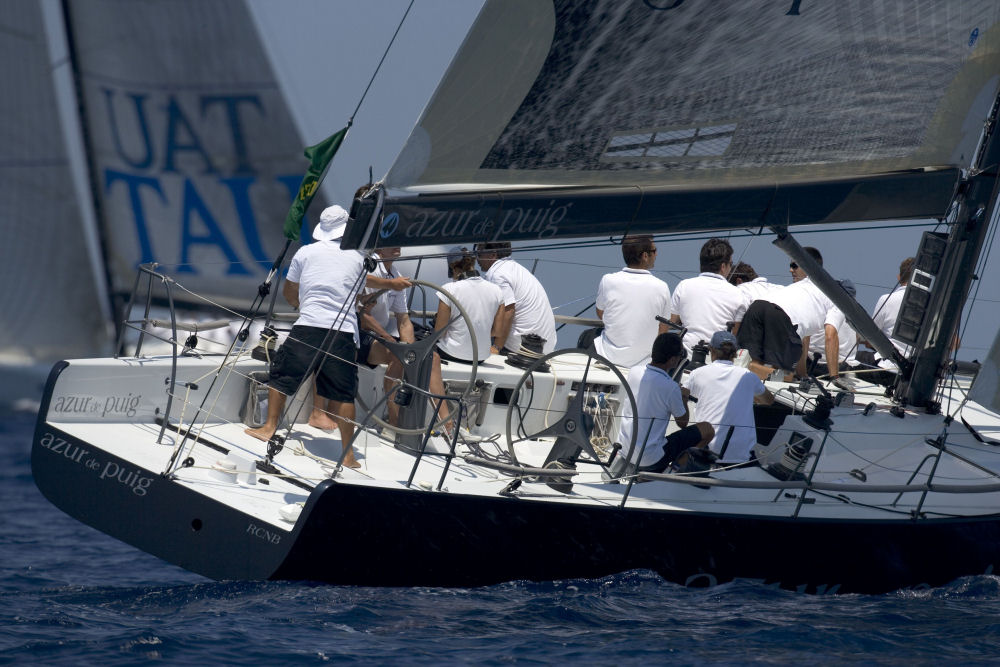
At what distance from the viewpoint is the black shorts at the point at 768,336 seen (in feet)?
24.4

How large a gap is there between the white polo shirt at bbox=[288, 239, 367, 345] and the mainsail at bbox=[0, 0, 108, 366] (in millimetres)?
8392

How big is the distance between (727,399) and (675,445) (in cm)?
33

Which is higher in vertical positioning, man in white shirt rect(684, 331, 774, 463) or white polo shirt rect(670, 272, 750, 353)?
white polo shirt rect(670, 272, 750, 353)

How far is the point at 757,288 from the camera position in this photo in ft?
27.4

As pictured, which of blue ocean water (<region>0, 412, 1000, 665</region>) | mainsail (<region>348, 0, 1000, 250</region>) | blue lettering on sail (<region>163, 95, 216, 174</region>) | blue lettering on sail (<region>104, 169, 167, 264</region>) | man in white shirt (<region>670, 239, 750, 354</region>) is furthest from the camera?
blue lettering on sail (<region>104, 169, 167, 264</region>)

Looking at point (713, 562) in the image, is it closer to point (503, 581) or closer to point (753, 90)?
point (503, 581)

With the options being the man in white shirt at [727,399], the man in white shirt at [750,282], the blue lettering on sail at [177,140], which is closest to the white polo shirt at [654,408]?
the man in white shirt at [727,399]

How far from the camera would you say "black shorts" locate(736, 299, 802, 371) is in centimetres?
745

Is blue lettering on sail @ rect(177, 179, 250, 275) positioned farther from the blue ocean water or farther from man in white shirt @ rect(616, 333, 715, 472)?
man in white shirt @ rect(616, 333, 715, 472)

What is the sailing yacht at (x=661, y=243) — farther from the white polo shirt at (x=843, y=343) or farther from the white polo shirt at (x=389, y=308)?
the white polo shirt at (x=843, y=343)

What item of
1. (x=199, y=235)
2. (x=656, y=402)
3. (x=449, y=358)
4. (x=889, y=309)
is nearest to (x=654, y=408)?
(x=656, y=402)

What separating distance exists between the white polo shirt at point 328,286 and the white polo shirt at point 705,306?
1901mm

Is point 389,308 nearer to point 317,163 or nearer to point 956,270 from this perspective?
point 317,163

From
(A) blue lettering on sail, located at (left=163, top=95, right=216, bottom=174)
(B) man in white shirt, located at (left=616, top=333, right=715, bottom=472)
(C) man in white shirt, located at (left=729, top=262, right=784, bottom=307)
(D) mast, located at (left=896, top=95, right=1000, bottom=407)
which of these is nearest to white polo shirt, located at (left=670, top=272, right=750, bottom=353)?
(C) man in white shirt, located at (left=729, top=262, right=784, bottom=307)
